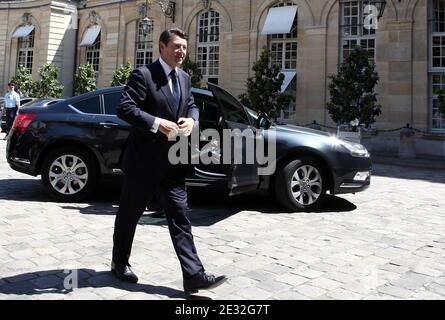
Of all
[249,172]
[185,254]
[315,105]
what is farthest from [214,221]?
[315,105]

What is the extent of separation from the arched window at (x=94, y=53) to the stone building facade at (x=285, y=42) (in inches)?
2.6

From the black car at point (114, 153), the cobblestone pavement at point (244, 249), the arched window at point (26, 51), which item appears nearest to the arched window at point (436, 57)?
the cobblestone pavement at point (244, 249)

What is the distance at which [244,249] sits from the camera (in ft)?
16.6

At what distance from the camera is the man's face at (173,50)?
12.1 ft

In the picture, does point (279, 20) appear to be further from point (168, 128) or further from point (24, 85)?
point (168, 128)

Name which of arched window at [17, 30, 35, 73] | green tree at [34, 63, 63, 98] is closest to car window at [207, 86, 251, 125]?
green tree at [34, 63, 63, 98]

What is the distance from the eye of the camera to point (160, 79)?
12.2 feet

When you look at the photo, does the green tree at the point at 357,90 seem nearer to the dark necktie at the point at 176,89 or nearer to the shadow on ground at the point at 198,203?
the shadow on ground at the point at 198,203

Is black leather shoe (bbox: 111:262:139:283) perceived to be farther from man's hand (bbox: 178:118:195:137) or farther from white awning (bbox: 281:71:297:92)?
white awning (bbox: 281:71:297:92)

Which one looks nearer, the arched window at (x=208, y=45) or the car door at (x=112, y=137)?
the car door at (x=112, y=137)

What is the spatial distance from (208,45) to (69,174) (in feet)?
59.6

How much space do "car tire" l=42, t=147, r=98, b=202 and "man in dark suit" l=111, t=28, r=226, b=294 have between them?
11.7 ft

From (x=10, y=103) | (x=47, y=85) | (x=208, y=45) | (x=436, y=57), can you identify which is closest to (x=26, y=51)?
(x=47, y=85)

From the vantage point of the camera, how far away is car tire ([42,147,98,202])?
23.7 ft
